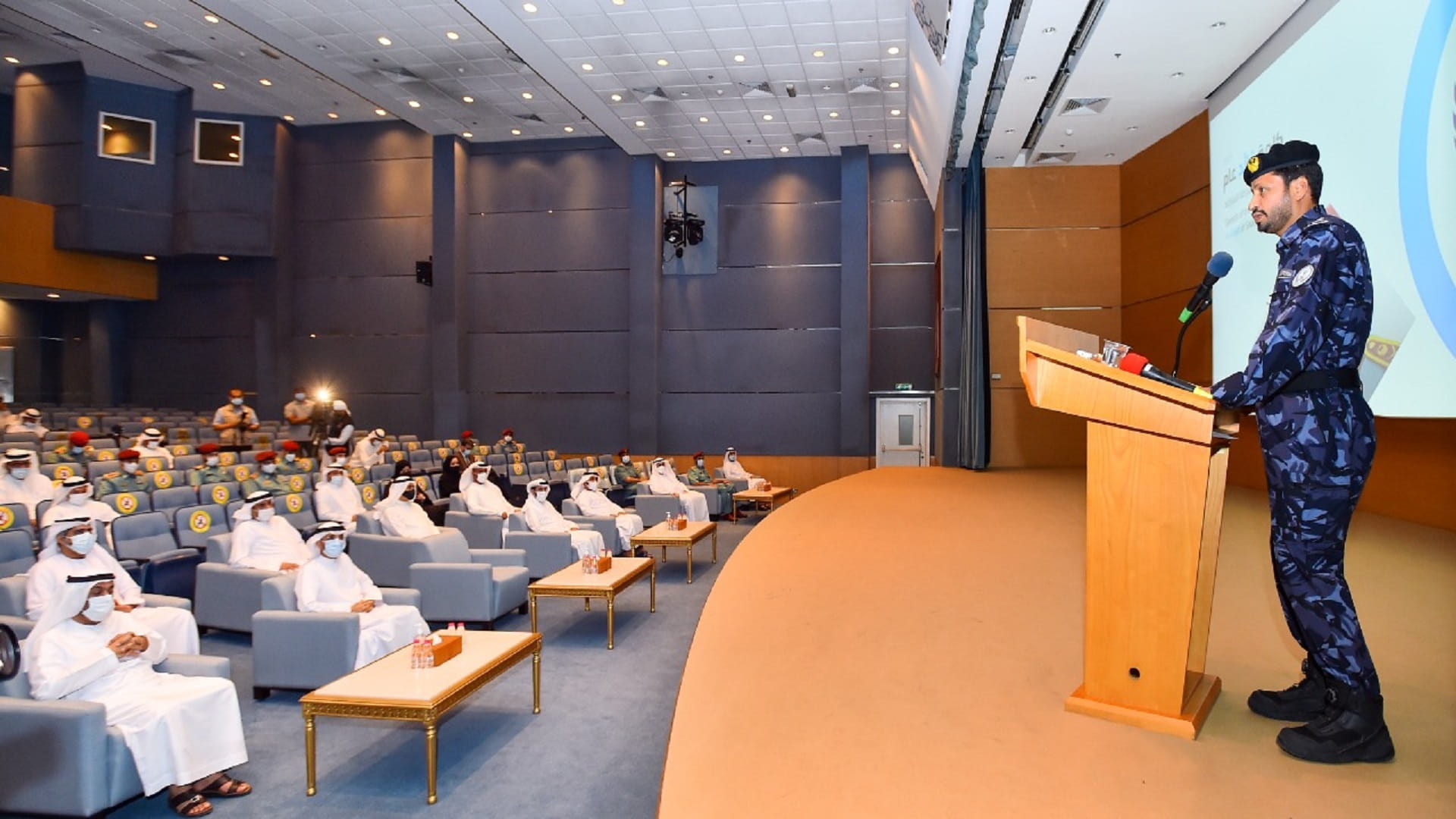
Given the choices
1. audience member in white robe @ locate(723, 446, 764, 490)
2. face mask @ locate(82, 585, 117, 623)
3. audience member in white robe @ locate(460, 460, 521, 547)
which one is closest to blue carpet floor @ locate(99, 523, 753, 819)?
face mask @ locate(82, 585, 117, 623)

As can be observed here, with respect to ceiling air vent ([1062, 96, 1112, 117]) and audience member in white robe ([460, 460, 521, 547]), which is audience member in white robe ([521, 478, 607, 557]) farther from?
ceiling air vent ([1062, 96, 1112, 117])

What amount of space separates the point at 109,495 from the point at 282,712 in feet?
11.5

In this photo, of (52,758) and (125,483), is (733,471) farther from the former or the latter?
(52,758)

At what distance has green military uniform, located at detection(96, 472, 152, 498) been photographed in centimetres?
686

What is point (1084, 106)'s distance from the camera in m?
8.34

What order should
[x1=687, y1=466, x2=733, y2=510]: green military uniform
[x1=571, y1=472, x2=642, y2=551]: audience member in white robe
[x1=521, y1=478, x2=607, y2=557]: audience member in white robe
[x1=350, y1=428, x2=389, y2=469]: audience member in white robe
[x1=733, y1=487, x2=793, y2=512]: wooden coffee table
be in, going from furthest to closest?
[x1=687, y1=466, x2=733, y2=510]: green military uniform, [x1=733, y1=487, x2=793, y2=512]: wooden coffee table, [x1=350, y1=428, x2=389, y2=469]: audience member in white robe, [x1=571, y1=472, x2=642, y2=551]: audience member in white robe, [x1=521, y1=478, x2=607, y2=557]: audience member in white robe

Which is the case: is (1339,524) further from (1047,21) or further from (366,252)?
(366,252)

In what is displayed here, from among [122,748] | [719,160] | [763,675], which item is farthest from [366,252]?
[763,675]

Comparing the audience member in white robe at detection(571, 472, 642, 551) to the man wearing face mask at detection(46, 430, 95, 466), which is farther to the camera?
the audience member in white robe at detection(571, 472, 642, 551)

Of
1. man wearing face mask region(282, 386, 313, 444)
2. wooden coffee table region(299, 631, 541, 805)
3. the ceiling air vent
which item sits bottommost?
wooden coffee table region(299, 631, 541, 805)

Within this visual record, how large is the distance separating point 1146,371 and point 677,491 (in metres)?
9.50

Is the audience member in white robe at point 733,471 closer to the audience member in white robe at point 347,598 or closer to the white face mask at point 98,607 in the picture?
the audience member in white robe at point 347,598

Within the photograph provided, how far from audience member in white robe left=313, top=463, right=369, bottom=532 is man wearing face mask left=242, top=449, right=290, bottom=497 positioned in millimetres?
289

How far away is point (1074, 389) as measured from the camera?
1.93m
